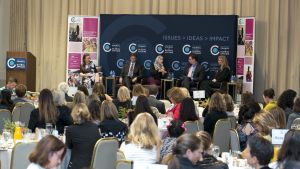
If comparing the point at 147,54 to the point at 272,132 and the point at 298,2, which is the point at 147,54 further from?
the point at 272,132

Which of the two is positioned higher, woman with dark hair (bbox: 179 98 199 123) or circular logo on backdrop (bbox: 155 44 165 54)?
circular logo on backdrop (bbox: 155 44 165 54)

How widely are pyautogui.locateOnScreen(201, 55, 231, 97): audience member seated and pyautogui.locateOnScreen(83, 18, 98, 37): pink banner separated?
3.54 meters

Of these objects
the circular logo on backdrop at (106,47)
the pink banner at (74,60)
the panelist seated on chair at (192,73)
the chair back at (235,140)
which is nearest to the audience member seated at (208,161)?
the chair back at (235,140)

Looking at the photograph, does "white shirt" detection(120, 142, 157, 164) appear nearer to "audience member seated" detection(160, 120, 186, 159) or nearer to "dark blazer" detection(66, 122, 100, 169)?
"audience member seated" detection(160, 120, 186, 159)

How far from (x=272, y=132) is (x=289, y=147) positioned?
5.55 ft

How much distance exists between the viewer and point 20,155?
6.33 m

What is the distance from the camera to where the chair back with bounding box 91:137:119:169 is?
6.57m

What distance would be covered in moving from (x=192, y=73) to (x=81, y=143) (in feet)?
30.9

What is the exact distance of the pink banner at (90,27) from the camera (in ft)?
56.3

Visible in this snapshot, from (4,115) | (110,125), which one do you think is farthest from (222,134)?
(4,115)

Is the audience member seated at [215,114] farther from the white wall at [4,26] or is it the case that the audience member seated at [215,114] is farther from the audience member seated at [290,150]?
the white wall at [4,26]

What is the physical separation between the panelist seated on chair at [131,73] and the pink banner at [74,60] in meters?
1.44

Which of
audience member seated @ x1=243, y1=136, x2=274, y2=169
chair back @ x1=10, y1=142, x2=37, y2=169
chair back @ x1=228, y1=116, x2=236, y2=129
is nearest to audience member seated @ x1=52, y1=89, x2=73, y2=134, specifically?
chair back @ x1=10, y1=142, x2=37, y2=169

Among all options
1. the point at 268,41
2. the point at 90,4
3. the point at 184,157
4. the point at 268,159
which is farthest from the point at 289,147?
the point at 90,4
